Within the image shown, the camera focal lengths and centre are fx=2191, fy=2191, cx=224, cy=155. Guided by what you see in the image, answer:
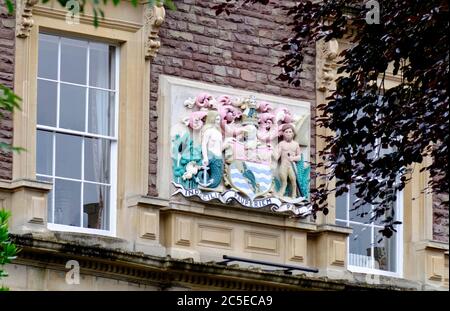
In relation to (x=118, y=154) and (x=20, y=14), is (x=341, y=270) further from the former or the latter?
(x=20, y=14)

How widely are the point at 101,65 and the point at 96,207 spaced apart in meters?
1.99

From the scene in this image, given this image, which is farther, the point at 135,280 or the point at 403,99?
the point at 135,280

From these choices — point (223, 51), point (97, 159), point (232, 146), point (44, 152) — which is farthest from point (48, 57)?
point (232, 146)

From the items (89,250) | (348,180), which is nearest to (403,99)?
(348,180)

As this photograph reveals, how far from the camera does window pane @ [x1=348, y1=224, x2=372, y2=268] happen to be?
32.8 m

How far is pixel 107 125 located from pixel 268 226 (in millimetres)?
2948

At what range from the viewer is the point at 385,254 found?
33219mm

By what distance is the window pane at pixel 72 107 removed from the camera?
29703 millimetres

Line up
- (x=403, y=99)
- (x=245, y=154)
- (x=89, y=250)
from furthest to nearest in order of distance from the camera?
(x=245, y=154) → (x=89, y=250) → (x=403, y=99)

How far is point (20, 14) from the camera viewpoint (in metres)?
29.2

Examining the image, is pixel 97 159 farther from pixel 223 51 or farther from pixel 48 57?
pixel 223 51

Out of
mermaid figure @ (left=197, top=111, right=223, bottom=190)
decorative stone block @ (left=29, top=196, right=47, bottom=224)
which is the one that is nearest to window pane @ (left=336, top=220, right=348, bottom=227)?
mermaid figure @ (left=197, top=111, right=223, bottom=190)

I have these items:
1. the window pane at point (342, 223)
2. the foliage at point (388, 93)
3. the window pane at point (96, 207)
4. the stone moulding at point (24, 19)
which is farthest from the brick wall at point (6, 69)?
the window pane at point (342, 223)

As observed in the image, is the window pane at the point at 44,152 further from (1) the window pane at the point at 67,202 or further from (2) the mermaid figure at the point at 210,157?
(2) the mermaid figure at the point at 210,157
